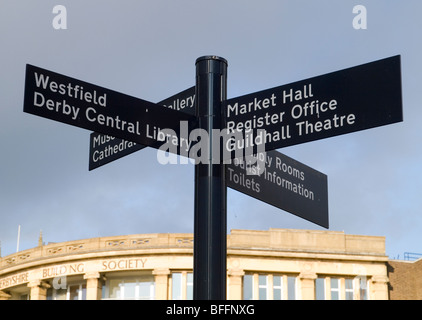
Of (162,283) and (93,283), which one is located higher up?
(93,283)

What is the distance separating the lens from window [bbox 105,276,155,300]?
49812mm

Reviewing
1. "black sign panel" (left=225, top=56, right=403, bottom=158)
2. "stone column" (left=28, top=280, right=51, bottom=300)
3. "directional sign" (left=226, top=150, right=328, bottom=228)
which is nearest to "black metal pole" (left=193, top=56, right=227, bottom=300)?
"black sign panel" (left=225, top=56, right=403, bottom=158)

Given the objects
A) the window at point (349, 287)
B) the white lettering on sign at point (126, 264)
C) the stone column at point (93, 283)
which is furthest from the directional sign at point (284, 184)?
the stone column at point (93, 283)

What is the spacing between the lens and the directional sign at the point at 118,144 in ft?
23.7

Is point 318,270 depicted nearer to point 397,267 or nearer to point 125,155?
point 397,267

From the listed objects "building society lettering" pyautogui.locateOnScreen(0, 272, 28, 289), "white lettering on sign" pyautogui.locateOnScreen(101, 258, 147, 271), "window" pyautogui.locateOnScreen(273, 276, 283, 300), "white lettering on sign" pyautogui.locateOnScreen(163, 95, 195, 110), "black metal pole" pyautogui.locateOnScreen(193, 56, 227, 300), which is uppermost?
"white lettering on sign" pyautogui.locateOnScreen(101, 258, 147, 271)

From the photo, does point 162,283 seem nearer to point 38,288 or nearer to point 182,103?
point 38,288

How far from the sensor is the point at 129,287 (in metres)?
50.4

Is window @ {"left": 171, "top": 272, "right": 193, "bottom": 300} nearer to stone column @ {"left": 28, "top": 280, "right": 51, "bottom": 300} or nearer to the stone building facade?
the stone building facade

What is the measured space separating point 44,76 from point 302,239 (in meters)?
44.0

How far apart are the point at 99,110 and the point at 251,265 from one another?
4288cm

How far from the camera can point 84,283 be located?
51156 mm

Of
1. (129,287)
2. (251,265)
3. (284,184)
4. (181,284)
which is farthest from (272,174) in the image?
(129,287)

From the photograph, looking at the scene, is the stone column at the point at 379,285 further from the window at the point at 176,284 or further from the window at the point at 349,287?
the window at the point at 176,284
